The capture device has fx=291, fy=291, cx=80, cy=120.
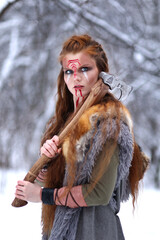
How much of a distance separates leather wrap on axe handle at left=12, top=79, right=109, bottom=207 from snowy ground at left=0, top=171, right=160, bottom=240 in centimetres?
111

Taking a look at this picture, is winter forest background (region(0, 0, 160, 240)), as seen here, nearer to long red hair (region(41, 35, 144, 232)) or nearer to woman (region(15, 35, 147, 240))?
long red hair (region(41, 35, 144, 232))

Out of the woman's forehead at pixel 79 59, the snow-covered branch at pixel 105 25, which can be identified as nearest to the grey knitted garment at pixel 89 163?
the woman's forehead at pixel 79 59

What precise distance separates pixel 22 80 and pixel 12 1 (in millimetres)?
824

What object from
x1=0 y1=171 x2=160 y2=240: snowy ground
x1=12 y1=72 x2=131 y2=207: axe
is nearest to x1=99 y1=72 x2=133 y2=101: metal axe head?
x1=12 y1=72 x2=131 y2=207: axe

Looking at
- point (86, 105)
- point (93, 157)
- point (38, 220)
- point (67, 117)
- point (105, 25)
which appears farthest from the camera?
point (105, 25)

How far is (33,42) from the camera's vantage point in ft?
10.6

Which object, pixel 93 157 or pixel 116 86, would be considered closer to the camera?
pixel 93 157

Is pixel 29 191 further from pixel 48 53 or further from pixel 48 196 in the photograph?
pixel 48 53

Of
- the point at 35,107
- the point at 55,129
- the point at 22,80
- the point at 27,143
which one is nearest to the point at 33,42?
the point at 22,80

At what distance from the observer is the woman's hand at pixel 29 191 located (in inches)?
36.3

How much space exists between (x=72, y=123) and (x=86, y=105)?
8 centimetres

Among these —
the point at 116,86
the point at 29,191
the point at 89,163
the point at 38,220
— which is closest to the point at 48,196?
the point at 29,191

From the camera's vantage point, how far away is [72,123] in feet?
3.10

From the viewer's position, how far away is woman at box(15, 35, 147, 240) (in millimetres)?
860
